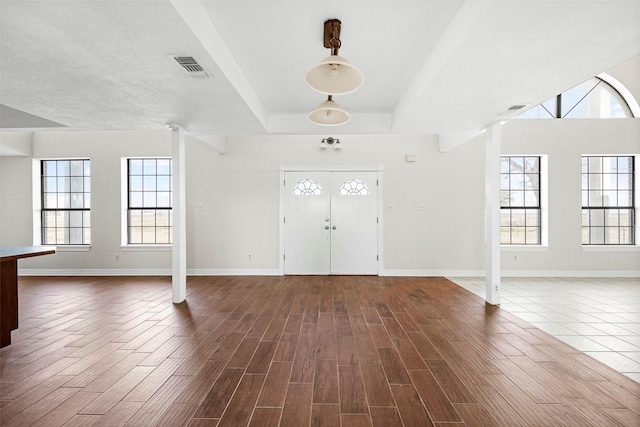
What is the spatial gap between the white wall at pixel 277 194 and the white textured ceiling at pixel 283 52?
2.41 m

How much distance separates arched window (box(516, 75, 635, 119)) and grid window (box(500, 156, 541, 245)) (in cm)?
104

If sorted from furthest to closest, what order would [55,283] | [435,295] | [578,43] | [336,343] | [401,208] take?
[401,208] < [55,283] < [435,295] < [336,343] < [578,43]

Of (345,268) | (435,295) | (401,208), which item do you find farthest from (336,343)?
(401,208)

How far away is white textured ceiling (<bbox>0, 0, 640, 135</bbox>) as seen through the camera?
2105 mm

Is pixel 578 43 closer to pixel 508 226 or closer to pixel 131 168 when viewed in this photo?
pixel 508 226

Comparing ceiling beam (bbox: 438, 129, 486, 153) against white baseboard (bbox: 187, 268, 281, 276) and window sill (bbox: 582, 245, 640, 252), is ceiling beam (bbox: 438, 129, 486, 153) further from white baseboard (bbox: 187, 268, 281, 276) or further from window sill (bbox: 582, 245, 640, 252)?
white baseboard (bbox: 187, 268, 281, 276)

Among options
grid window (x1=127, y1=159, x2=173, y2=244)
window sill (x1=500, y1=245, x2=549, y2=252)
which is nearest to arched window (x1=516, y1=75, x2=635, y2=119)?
window sill (x1=500, y1=245, x2=549, y2=252)

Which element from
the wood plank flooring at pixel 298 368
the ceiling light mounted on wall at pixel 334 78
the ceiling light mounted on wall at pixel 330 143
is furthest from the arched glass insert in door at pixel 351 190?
the ceiling light mounted on wall at pixel 334 78

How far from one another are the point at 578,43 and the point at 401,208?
458cm

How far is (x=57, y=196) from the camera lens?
7.08 m

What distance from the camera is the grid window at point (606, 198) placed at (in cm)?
686

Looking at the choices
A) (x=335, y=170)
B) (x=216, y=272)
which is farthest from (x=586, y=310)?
(x=216, y=272)

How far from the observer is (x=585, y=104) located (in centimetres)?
695

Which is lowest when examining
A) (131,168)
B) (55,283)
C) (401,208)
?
(55,283)
